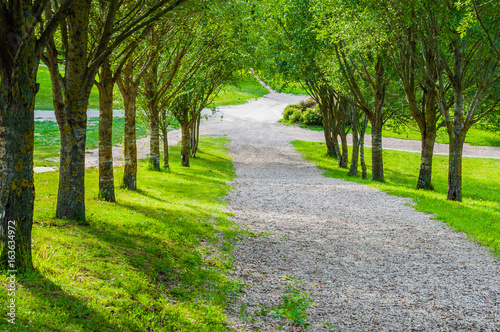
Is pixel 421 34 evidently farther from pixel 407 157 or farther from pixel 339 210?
pixel 407 157

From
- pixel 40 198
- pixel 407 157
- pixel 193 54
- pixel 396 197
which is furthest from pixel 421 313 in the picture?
pixel 407 157

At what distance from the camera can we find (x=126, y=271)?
7.52m

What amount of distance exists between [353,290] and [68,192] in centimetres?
710

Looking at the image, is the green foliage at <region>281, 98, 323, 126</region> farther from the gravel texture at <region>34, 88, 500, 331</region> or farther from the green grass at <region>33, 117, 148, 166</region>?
the gravel texture at <region>34, 88, 500, 331</region>

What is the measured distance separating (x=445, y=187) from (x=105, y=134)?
24.5 metres

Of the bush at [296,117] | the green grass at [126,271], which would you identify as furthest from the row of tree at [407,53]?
the bush at [296,117]

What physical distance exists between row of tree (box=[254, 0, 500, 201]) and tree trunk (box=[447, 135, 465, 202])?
41 mm

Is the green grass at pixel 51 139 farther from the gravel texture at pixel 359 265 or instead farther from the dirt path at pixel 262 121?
the gravel texture at pixel 359 265

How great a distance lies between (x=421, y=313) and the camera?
7.52 metres

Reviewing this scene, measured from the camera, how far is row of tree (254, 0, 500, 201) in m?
15.6

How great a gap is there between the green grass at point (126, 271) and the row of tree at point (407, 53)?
23.2 feet

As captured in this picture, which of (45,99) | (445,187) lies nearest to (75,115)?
(445,187)

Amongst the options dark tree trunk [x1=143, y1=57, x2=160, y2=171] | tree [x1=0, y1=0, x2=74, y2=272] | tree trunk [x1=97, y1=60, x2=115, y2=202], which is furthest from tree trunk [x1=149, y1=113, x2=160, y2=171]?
tree [x1=0, y1=0, x2=74, y2=272]

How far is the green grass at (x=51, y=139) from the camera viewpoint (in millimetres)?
25775
